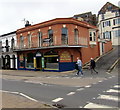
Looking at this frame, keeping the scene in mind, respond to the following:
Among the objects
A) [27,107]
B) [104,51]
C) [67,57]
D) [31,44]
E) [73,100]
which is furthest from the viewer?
[104,51]

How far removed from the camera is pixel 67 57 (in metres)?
20.5

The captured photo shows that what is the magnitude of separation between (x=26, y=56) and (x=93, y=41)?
1097 cm

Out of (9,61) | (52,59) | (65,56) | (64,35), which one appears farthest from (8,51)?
(65,56)

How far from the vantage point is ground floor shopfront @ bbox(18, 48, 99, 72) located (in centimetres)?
2016

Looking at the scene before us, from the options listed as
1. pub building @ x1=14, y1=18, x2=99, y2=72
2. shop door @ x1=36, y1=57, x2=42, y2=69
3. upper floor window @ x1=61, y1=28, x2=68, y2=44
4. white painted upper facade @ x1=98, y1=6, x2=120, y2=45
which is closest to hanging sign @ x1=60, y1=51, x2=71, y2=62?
pub building @ x1=14, y1=18, x2=99, y2=72

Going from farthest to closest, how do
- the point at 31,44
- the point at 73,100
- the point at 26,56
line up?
the point at 26,56
the point at 31,44
the point at 73,100

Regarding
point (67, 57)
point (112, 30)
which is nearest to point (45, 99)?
point (67, 57)

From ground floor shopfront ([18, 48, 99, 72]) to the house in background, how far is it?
84.5 feet

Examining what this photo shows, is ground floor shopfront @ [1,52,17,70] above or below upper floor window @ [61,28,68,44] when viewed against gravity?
below

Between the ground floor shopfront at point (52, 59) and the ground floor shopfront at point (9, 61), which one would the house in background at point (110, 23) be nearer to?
the ground floor shopfront at point (52, 59)

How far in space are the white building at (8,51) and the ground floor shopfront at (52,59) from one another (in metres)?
3.35

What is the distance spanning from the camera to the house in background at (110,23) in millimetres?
45981

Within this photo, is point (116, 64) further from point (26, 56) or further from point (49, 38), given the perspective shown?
point (26, 56)

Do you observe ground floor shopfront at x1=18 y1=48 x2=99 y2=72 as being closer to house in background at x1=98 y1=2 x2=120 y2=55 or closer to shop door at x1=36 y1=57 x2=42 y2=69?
shop door at x1=36 y1=57 x2=42 y2=69
